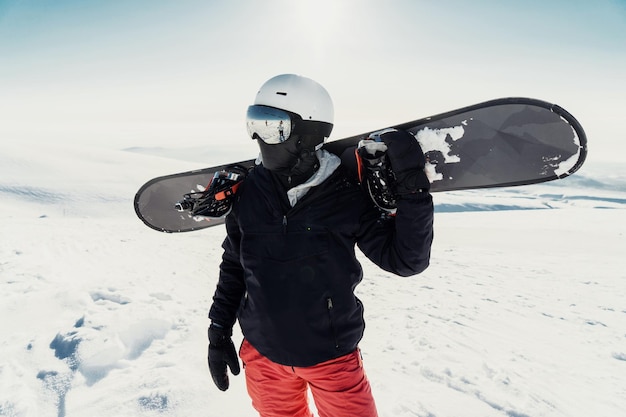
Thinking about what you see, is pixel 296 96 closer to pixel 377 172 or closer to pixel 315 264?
pixel 377 172

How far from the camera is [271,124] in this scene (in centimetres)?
184

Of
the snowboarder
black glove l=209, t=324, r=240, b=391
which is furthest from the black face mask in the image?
black glove l=209, t=324, r=240, b=391

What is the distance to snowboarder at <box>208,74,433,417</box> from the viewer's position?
1559 mm

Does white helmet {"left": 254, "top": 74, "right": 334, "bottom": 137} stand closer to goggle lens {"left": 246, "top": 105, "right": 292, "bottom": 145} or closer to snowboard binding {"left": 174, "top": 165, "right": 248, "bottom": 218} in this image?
goggle lens {"left": 246, "top": 105, "right": 292, "bottom": 145}

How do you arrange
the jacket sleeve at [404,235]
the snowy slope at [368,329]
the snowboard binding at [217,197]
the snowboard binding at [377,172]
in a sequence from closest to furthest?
the jacket sleeve at [404,235] → the snowboard binding at [377,172] → the snowboard binding at [217,197] → the snowy slope at [368,329]

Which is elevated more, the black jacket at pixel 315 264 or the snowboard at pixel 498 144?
the snowboard at pixel 498 144

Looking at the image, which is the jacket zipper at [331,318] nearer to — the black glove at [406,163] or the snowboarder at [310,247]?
the snowboarder at [310,247]

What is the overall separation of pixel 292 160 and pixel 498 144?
1.13 m

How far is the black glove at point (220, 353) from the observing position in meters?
2.20

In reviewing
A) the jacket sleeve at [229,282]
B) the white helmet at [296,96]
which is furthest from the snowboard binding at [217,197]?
the white helmet at [296,96]

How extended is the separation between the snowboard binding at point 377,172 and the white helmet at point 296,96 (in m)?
0.38

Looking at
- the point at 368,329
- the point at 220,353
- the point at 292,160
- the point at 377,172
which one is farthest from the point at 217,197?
the point at 368,329

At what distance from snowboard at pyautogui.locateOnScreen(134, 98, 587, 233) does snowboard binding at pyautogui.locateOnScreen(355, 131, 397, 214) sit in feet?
1.52

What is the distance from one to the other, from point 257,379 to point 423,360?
247 cm
